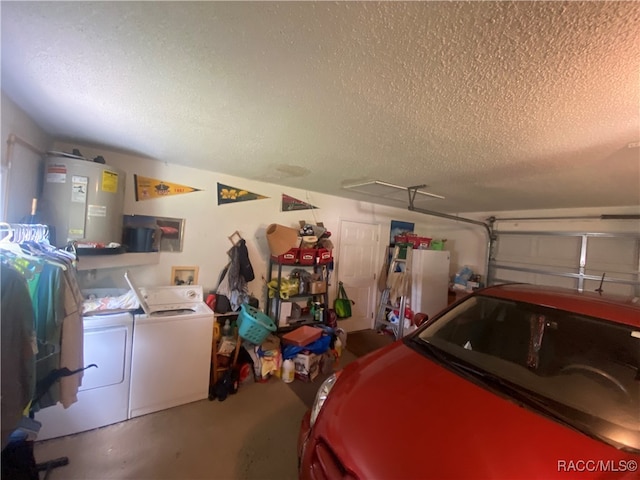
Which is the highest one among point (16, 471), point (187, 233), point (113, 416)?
point (187, 233)

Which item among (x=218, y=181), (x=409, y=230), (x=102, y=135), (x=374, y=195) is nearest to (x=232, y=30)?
(x=102, y=135)

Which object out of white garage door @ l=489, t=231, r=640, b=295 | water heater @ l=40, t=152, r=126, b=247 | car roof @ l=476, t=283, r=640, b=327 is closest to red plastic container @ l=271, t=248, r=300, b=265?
water heater @ l=40, t=152, r=126, b=247

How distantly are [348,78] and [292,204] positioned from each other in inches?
97.2

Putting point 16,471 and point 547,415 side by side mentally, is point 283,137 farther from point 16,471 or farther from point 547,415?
point 16,471

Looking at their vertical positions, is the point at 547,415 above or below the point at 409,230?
below

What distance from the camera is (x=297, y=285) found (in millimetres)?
3150

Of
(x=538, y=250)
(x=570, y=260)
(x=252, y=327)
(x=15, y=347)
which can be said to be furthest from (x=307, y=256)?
(x=570, y=260)

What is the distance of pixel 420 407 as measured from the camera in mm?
1016

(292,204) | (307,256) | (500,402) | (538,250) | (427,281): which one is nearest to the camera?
(500,402)

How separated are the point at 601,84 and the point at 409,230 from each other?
3.92 m

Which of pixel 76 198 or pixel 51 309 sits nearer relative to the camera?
pixel 51 309

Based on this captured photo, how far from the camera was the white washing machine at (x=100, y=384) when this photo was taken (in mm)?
1746

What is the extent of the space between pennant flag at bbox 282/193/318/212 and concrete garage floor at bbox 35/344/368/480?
2.26m

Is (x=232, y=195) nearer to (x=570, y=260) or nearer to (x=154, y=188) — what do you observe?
(x=154, y=188)
